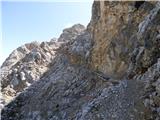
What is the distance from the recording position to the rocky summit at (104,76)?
1927 cm

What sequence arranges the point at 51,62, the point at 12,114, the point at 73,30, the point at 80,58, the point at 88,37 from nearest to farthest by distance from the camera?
the point at 12,114
the point at 80,58
the point at 88,37
the point at 51,62
the point at 73,30

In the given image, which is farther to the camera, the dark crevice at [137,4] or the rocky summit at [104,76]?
the dark crevice at [137,4]

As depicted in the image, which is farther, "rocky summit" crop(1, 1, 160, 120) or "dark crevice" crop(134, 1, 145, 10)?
"dark crevice" crop(134, 1, 145, 10)

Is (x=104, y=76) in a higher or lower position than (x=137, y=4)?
lower

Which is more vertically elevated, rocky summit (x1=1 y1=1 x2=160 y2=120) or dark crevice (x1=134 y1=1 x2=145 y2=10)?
dark crevice (x1=134 y1=1 x2=145 y2=10)

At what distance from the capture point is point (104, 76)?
29453mm

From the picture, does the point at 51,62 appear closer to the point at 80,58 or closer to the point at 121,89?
the point at 80,58

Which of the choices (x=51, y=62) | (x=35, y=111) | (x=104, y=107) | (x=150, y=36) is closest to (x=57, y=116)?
(x=35, y=111)

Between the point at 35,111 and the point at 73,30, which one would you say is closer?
the point at 35,111

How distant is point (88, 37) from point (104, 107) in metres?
21.0

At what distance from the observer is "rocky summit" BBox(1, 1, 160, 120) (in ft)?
63.2

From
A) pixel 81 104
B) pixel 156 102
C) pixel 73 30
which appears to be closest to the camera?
pixel 156 102

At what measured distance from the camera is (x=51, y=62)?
48.0 metres

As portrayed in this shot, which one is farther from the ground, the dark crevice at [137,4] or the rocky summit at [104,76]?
the dark crevice at [137,4]
